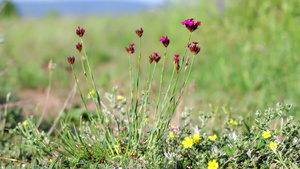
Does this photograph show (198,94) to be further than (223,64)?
No

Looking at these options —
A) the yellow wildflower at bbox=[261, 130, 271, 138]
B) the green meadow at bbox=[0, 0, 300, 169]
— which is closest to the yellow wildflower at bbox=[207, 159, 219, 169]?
the green meadow at bbox=[0, 0, 300, 169]

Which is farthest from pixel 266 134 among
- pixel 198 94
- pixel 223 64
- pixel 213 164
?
pixel 223 64

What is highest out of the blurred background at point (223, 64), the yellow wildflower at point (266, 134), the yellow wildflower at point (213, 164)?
the blurred background at point (223, 64)

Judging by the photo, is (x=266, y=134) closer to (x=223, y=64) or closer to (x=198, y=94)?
(x=198, y=94)

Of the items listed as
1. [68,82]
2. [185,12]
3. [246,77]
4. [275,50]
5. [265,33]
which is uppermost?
[185,12]

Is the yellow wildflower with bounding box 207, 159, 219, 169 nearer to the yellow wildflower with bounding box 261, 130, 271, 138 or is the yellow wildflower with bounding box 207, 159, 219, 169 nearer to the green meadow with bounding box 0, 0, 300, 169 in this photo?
the green meadow with bounding box 0, 0, 300, 169

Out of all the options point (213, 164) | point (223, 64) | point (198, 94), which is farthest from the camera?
point (223, 64)

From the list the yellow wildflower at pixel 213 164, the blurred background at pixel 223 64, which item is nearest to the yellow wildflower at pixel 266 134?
the yellow wildflower at pixel 213 164

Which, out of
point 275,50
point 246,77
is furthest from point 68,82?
point 275,50

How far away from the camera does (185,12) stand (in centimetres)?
583

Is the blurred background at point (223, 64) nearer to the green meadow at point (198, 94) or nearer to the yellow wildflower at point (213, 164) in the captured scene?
the green meadow at point (198, 94)

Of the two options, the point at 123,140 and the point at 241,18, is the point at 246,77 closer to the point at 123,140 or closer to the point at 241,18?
the point at 241,18

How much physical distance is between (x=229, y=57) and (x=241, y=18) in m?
0.59

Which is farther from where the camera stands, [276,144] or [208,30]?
[208,30]
